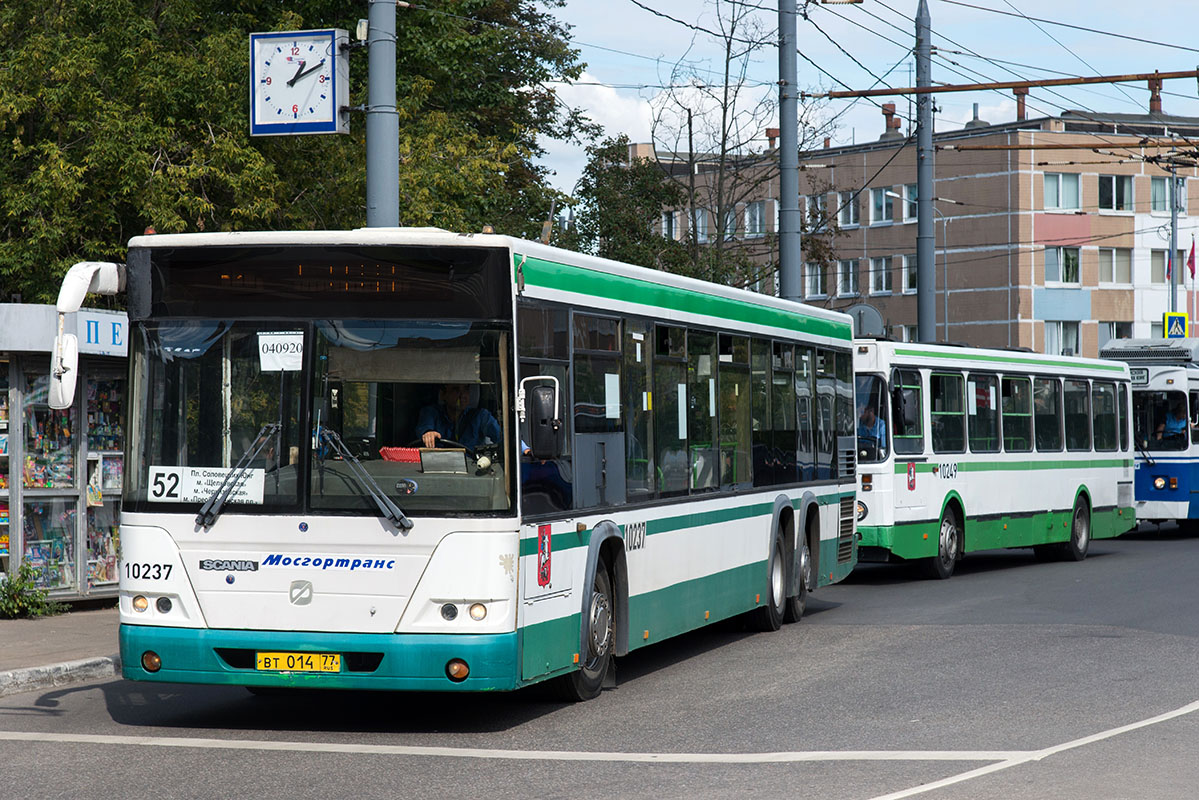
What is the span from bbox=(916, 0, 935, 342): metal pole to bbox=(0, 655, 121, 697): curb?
674 inches

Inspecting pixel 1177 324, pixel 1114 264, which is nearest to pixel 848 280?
pixel 1114 264

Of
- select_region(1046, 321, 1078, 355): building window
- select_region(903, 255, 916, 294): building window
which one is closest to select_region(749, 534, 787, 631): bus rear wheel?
select_region(1046, 321, 1078, 355): building window

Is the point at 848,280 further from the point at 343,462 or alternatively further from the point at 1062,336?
the point at 343,462

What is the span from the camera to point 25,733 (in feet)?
32.6

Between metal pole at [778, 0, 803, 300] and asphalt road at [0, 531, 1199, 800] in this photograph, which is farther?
metal pole at [778, 0, 803, 300]

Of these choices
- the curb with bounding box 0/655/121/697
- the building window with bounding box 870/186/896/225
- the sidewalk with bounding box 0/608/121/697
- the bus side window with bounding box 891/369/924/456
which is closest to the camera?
the curb with bounding box 0/655/121/697

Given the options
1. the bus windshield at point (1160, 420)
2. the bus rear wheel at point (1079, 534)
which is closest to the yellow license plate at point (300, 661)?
the bus rear wheel at point (1079, 534)

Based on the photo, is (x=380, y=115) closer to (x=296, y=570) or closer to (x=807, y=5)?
(x=296, y=570)

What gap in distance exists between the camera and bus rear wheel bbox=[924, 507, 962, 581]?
70.1 feet

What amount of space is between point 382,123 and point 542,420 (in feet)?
16.6

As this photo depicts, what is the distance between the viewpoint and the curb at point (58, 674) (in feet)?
37.6

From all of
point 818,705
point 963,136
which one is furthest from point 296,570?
point 963,136

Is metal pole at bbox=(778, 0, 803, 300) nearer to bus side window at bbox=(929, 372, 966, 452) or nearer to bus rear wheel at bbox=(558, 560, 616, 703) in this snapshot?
bus side window at bbox=(929, 372, 966, 452)

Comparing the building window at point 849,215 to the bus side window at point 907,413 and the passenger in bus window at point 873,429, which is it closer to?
the bus side window at point 907,413
